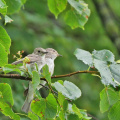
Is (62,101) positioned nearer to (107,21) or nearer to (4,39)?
(4,39)

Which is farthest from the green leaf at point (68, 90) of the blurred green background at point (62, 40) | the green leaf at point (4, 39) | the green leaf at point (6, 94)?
the blurred green background at point (62, 40)

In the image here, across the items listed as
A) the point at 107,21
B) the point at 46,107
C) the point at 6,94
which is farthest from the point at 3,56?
the point at 107,21

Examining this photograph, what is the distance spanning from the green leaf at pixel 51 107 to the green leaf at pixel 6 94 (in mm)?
274

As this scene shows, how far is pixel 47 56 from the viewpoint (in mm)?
5719

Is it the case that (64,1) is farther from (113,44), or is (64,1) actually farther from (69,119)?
(113,44)

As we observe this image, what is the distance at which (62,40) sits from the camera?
329 inches

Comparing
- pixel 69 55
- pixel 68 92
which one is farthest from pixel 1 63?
pixel 69 55

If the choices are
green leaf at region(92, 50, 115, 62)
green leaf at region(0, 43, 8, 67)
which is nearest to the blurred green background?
green leaf at region(92, 50, 115, 62)

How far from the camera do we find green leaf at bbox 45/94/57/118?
9.26ft

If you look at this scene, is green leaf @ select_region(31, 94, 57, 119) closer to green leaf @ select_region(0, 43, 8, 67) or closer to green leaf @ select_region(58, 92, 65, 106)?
green leaf @ select_region(58, 92, 65, 106)

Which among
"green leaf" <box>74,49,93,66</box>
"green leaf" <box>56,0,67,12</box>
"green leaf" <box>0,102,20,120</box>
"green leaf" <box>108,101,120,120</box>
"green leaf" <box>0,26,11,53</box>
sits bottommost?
"green leaf" <box>108,101,120,120</box>

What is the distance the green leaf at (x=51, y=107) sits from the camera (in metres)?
2.82

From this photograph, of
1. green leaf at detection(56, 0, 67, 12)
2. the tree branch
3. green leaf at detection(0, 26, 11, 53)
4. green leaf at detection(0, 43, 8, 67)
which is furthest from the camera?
the tree branch

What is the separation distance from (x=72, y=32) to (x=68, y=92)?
678cm
